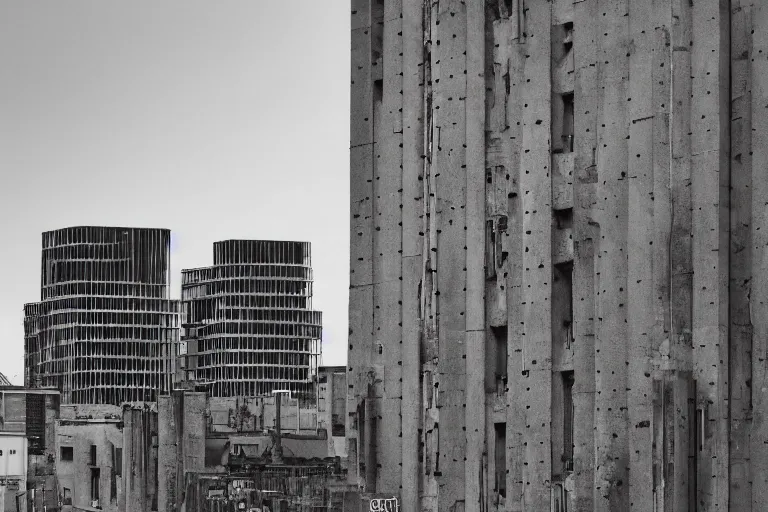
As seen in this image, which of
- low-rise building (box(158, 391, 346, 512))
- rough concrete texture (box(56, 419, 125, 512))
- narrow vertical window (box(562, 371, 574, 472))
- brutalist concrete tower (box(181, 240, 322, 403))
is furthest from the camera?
brutalist concrete tower (box(181, 240, 322, 403))

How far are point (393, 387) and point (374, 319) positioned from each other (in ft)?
4.14

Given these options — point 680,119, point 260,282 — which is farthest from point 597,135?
point 260,282

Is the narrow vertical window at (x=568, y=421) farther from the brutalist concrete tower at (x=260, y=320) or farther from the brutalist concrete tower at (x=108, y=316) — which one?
the brutalist concrete tower at (x=108, y=316)

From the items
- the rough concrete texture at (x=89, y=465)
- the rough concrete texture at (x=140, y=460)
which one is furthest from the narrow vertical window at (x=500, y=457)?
the rough concrete texture at (x=89, y=465)

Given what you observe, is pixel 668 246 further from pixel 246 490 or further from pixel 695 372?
pixel 246 490

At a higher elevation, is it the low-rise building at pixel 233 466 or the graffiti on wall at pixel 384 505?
the graffiti on wall at pixel 384 505

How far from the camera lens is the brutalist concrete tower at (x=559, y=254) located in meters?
18.2

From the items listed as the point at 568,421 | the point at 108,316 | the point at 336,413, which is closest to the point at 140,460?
the point at 336,413

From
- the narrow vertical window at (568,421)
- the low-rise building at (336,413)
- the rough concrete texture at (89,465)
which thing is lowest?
the rough concrete texture at (89,465)

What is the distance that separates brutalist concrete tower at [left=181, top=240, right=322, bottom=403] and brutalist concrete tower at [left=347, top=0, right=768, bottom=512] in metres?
116

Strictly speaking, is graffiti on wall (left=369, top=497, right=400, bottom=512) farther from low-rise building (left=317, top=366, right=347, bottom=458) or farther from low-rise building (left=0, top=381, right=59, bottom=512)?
low-rise building (left=0, top=381, right=59, bottom=512)

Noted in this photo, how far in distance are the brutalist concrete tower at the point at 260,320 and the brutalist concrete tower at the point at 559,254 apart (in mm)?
116031

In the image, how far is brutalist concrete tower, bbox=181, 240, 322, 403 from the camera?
5507 inches

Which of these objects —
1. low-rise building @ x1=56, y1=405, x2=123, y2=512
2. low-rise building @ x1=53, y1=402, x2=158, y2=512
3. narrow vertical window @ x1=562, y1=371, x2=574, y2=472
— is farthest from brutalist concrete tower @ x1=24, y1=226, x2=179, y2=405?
narrow vertical window @ x1=562, y1=371, x2=574, y2=472
